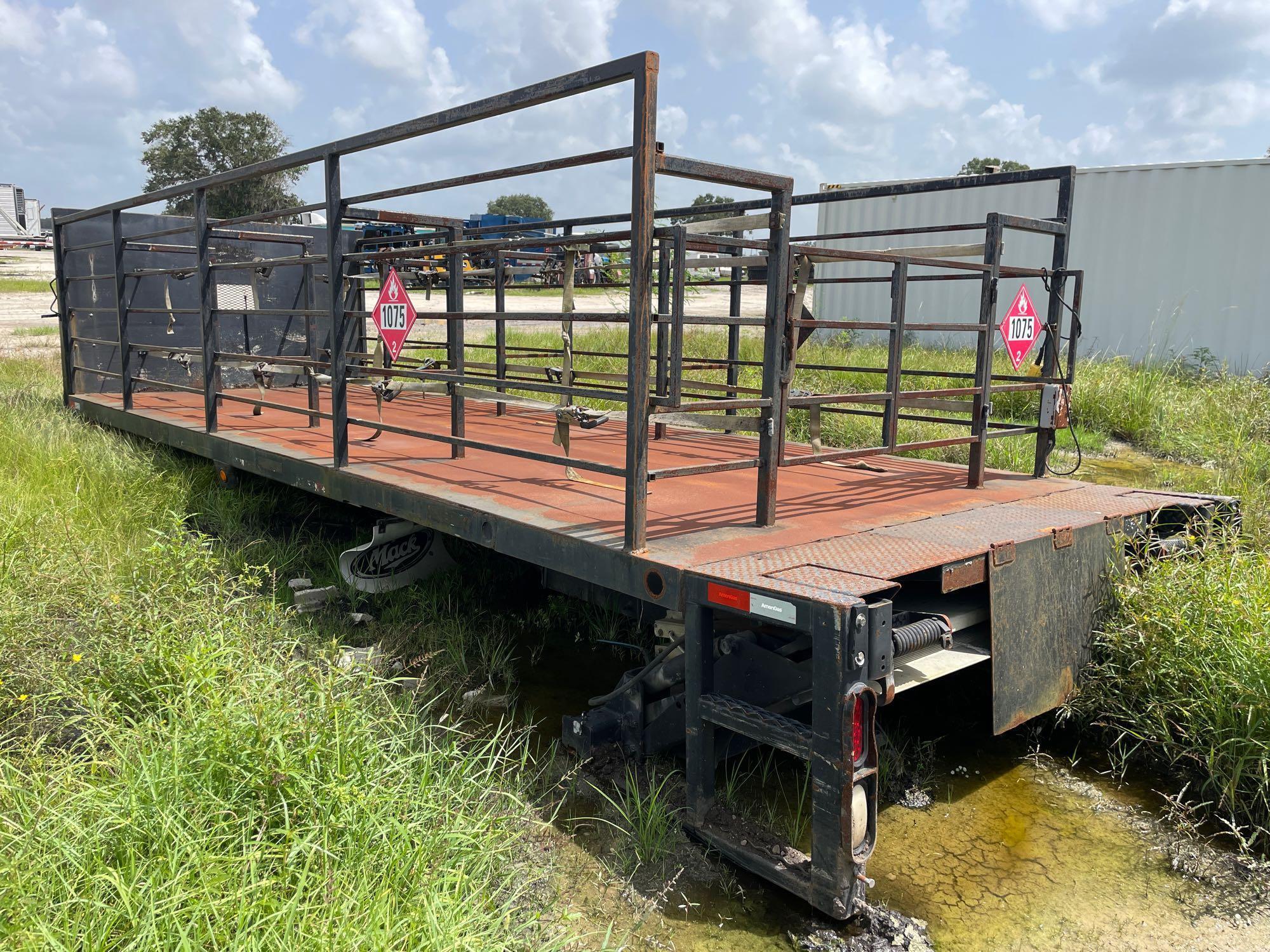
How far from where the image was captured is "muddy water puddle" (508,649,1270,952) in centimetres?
275

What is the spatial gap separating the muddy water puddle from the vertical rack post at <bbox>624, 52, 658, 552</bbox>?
1236mm

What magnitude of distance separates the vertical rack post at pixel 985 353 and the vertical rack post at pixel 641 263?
179 cm

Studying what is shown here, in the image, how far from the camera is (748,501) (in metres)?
4.15

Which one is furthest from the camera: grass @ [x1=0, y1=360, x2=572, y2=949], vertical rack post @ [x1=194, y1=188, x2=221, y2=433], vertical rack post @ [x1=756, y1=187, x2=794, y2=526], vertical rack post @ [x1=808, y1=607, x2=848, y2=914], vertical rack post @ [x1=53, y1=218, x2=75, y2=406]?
vertical rack post @ [x1=53, y1=218, x2=75, y2=406]

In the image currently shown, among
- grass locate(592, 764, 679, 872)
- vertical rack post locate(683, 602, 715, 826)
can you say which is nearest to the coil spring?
vertical rack post locate(683, 602, 715, 826)

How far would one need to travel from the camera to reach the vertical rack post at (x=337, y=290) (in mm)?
4410

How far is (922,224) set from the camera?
15.5 metres

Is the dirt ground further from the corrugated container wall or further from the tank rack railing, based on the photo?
the corrugated container wall

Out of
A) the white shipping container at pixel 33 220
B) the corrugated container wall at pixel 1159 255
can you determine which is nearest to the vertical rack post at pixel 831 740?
the corrugated container wall at pixel 1159 255

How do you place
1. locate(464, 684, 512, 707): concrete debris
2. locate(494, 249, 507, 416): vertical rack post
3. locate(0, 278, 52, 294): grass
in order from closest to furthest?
locate(464, 684, 512, 707): concrete debris
locate(494, 249, 507, 416): vertical rack post
locate(0, 278, 52, 294): grass

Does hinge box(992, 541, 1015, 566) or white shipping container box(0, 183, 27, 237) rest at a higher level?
Answer: white shipping container box(0, 183, 27, 237)

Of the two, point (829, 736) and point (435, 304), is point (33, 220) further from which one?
point (829, 736)

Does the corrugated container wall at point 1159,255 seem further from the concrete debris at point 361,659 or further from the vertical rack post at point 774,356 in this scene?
the concrete debris at point 361,659

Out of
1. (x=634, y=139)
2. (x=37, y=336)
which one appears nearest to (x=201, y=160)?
(x=37, y=336)
